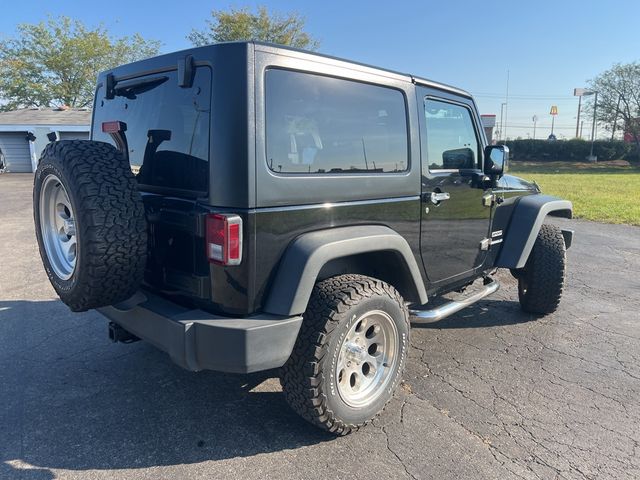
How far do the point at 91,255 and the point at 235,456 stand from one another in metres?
1.28

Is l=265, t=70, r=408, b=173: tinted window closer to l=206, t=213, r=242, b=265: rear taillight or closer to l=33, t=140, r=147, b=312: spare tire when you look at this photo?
l=206, t=213, r=242, b=265: rear taillight

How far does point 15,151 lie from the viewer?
27844 mm

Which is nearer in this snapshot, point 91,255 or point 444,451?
point 91,255

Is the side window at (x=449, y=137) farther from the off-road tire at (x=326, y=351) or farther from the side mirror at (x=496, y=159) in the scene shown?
the off-road tire at (x=326, y=351)

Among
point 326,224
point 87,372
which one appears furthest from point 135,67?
point 87,372

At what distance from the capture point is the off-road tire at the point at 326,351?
2.46 meters

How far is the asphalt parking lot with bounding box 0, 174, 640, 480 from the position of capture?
8.04 ft

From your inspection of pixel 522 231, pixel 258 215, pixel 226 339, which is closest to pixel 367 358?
pixel 226 339

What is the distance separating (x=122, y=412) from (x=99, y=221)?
1322mm

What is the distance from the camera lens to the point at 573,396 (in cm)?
318

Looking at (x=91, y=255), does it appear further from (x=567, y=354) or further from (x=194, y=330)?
(x=567, y=354)

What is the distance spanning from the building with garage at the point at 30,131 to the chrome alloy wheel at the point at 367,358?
90.2 ft

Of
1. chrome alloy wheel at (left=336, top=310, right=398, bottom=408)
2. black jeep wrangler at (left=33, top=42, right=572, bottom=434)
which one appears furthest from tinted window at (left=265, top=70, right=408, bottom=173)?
chrome alloy wheel at (left=336, top=310, right=398, bottom=408)

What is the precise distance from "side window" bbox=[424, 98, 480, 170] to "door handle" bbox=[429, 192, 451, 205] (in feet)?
0.61
